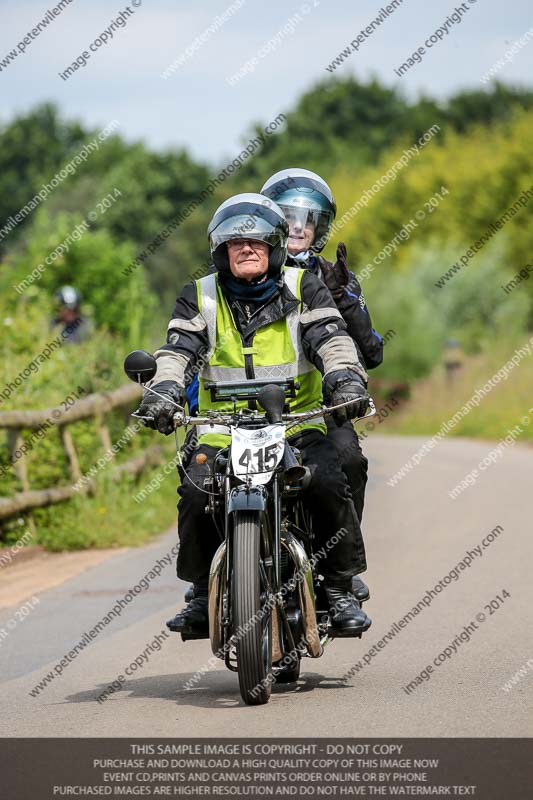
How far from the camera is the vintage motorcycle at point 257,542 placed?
5.89 meters

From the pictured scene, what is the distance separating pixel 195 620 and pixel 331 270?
72.8 inches

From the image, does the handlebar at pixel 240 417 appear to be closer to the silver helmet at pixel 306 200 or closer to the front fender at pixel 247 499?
the front fender at pixel 247 499

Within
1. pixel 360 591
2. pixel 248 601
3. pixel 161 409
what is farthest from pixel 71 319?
pixel 248 601

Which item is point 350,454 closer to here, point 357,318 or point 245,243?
point 357,318

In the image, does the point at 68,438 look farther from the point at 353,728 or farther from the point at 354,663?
the point at 353,728

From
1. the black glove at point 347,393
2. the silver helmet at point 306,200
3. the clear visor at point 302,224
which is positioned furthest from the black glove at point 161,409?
the silver helmet at point 306,200

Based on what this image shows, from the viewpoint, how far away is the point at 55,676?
7.41 meters

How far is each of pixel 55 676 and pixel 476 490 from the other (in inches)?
374

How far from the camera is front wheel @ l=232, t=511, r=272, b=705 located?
5.85 m

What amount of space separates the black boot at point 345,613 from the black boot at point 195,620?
58 cm
